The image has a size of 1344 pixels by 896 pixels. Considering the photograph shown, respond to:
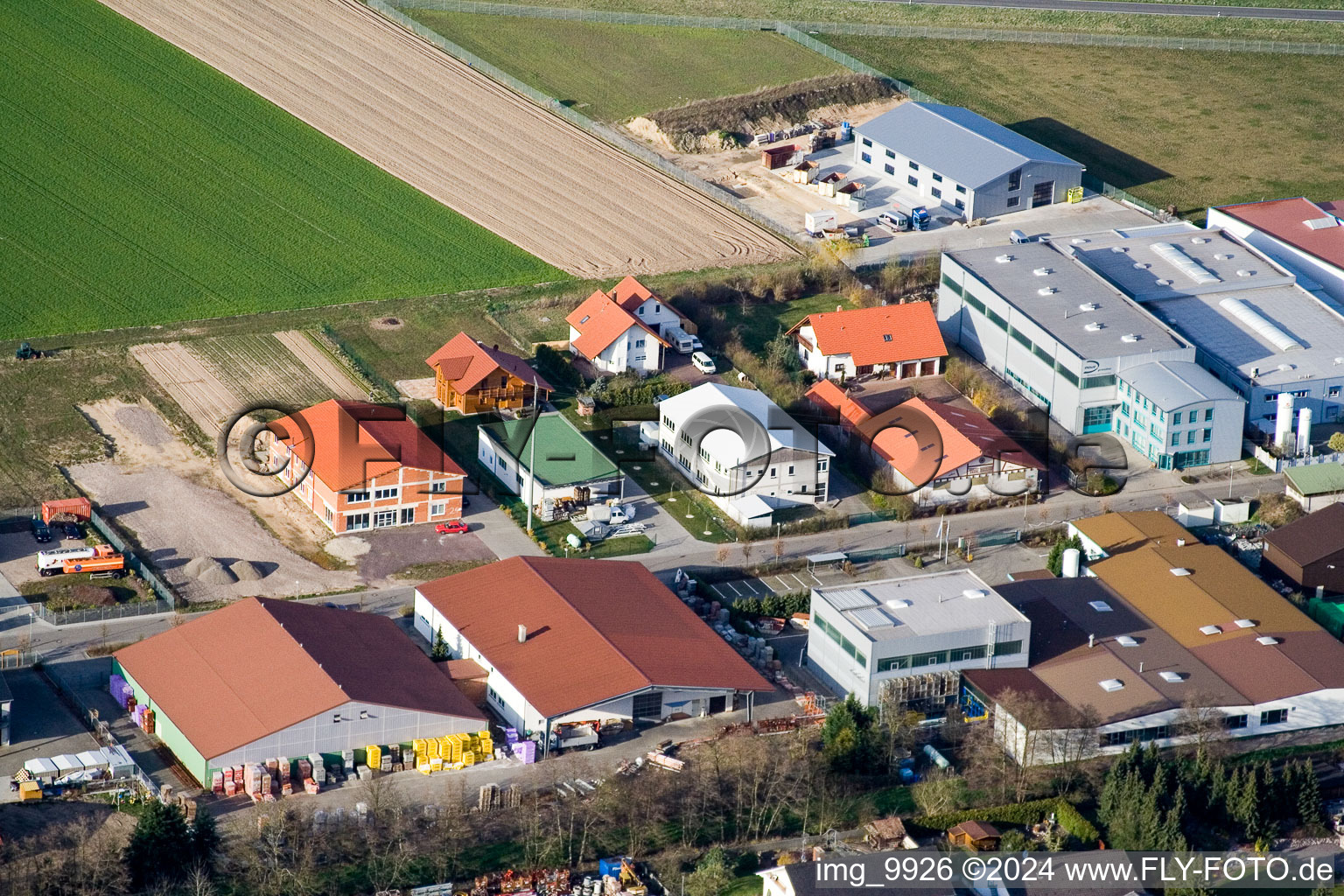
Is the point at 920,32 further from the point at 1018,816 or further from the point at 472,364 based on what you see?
the point at 1018,816

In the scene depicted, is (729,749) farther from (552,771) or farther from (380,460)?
(380,460)

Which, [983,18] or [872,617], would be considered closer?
[872,617]

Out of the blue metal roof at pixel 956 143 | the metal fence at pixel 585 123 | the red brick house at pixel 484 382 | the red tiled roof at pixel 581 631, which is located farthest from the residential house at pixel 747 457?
the blue metal roof at pixel 956 143

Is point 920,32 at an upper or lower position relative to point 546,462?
upper

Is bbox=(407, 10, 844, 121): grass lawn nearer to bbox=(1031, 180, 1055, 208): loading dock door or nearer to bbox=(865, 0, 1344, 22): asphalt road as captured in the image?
bbox=(865, 0, 1344, 22): asphalt road

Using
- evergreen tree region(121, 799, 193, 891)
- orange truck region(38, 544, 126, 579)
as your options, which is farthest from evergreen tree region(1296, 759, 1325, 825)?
orange truck region(38, 544, 126, 579)

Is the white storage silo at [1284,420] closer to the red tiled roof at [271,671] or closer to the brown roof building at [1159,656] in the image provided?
the brown roof building at [1159,656]

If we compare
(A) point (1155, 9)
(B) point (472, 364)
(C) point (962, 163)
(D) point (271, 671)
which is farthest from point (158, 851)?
(A) point (1155, 9)
